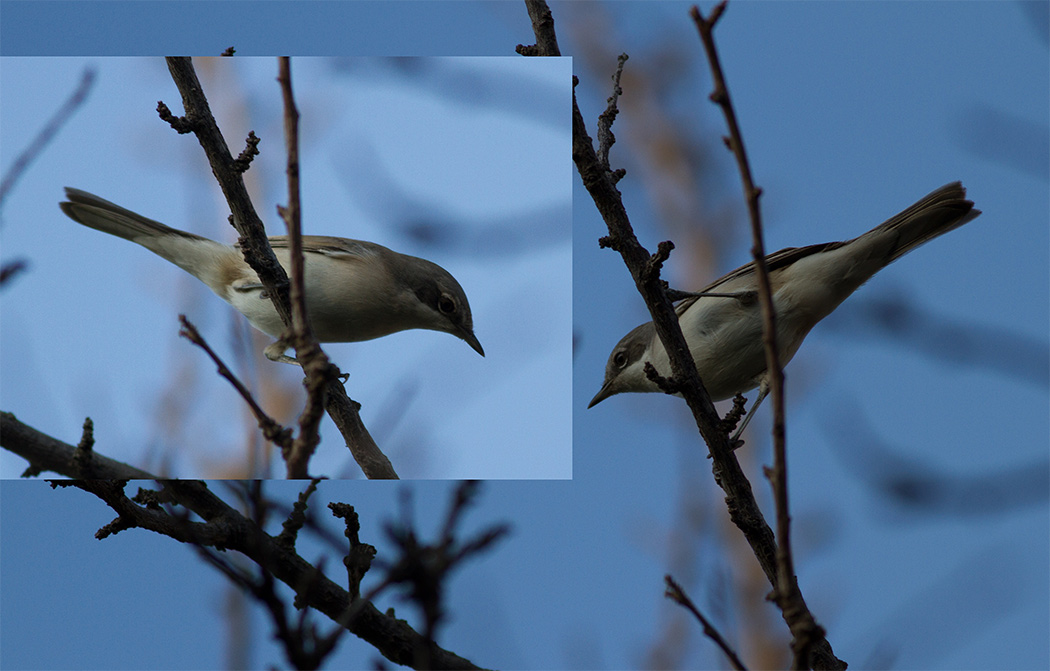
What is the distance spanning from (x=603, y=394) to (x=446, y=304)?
5.33 ft

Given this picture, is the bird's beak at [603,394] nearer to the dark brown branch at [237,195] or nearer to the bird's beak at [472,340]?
the bird's beak at [472,340]

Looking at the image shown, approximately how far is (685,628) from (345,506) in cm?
695

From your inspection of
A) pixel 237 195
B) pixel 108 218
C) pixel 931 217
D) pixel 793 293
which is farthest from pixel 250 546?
pixel 931 217

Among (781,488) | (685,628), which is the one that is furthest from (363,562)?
(685,628)

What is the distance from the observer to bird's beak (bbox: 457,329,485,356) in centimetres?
361

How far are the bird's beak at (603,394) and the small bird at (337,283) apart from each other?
1534 millimetres

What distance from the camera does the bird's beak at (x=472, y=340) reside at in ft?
11.8

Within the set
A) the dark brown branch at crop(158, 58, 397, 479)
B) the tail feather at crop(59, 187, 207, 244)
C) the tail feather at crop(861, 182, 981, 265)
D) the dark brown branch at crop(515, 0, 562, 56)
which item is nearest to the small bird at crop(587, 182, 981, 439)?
the tail feather at crop(861, 182, 981, 265)

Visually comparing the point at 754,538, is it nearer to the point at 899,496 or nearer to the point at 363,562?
the point at 899,496

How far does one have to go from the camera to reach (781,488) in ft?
5.93

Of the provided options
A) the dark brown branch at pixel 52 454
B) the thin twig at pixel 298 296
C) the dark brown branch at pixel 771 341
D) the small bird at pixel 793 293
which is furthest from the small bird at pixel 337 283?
the dark brown branch at pixel 771 341

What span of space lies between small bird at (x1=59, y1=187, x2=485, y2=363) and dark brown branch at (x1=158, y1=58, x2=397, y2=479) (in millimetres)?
222

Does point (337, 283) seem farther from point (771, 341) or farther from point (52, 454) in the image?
point (771, 341)

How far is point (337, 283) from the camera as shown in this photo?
12.6ft
